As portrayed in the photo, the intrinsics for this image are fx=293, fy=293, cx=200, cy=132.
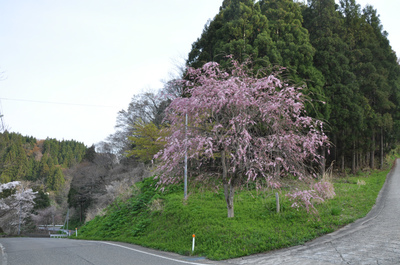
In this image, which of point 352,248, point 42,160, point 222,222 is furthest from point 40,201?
point 352,248

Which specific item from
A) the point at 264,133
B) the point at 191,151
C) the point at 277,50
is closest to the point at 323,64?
the point at 277,50

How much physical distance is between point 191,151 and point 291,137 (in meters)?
3.26

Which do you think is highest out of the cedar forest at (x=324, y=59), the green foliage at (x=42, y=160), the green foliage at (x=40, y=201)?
the cedar forest at (x=324, y=59)

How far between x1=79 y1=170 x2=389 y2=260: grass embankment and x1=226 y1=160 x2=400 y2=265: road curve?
0.39 m

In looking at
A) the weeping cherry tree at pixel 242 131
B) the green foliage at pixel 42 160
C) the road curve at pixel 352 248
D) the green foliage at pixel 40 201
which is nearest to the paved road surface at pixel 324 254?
the road curve at pixel 352 248

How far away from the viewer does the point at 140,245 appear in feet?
36.3

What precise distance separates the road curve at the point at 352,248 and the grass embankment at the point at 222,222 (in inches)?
15.4

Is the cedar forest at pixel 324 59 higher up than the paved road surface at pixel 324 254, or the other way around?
the cedar forest at pixel 324 59

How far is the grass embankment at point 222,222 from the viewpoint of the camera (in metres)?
8.41

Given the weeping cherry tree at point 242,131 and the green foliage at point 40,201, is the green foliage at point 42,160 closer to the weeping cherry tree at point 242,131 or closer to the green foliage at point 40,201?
the green foliage at point 40,201

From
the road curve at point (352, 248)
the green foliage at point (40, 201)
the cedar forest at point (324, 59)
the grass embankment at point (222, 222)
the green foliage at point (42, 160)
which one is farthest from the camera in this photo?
the green foliage at point (42, 160)

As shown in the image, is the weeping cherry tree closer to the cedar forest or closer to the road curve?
the road curve

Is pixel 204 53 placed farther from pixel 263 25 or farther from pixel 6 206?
pixel 6 206

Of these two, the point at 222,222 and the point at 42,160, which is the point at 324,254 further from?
the point at 42,160
